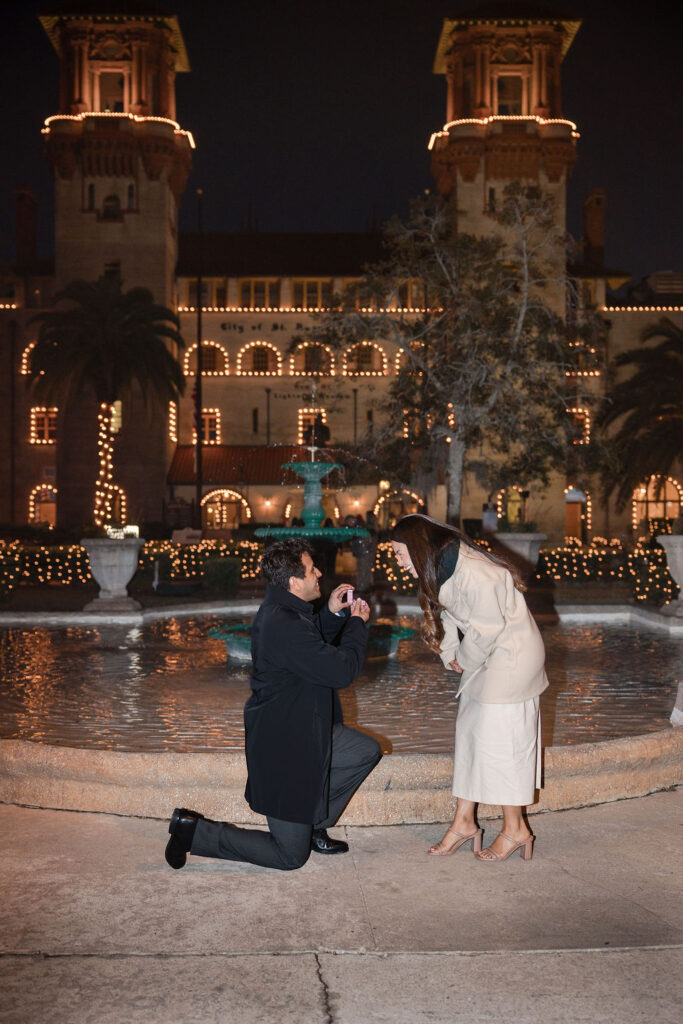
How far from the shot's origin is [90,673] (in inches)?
424

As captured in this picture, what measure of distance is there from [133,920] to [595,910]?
1945 mm

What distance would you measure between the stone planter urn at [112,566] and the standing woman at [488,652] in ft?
39.7

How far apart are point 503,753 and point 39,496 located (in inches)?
1960

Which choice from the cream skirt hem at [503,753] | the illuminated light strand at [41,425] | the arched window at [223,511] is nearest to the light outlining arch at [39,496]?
the illuminated light strand at [41,425]

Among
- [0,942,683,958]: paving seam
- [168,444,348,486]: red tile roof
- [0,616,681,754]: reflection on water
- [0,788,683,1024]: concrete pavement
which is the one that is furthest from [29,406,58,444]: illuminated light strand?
[0,942,683,958]: paving seam

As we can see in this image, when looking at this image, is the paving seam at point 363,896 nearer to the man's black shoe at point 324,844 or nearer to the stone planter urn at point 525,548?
the man's black shoe at point 324,844

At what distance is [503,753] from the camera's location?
498 cm

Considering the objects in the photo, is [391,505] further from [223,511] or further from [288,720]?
[288,720]

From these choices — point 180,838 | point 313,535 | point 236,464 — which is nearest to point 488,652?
point 180,838

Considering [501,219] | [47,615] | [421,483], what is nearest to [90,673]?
[47,615]

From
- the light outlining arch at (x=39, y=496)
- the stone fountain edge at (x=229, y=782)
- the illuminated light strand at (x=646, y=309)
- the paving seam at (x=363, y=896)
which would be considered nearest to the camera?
the paving seam at (x=363, y=896)

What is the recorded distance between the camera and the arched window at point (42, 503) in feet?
170

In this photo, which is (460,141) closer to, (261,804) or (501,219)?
(501,219)

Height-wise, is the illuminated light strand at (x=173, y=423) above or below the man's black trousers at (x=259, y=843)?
above
